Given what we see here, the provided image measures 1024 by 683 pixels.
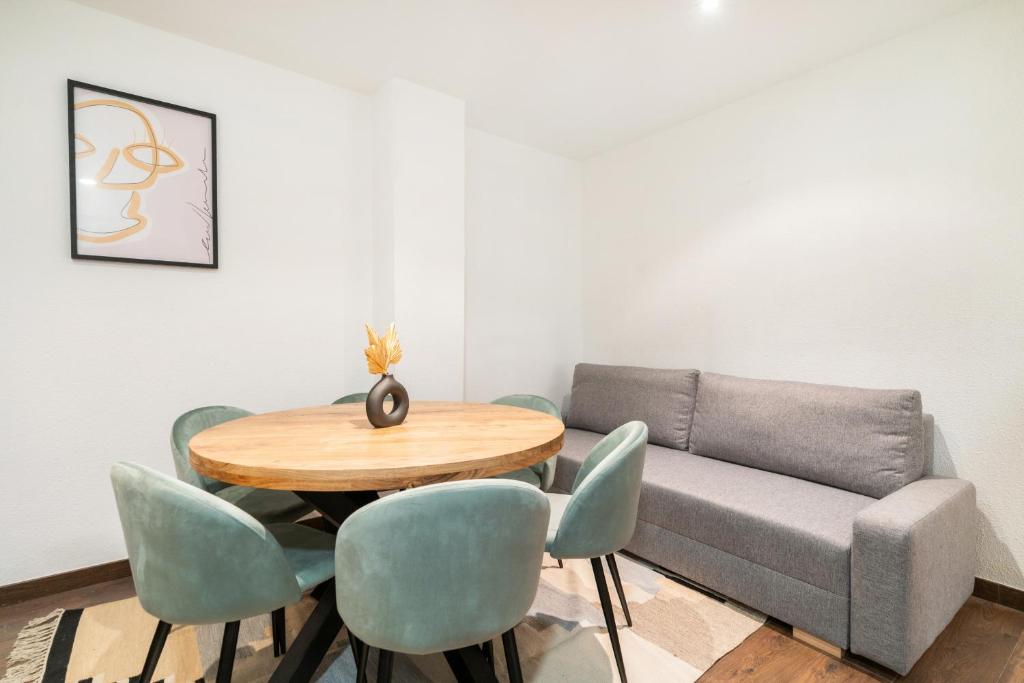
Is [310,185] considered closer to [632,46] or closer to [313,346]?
[313,346]

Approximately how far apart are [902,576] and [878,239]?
1585mm

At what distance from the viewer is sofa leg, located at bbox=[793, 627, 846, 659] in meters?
1.66

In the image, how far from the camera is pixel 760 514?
1877mm

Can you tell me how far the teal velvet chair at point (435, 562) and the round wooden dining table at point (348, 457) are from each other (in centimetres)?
20

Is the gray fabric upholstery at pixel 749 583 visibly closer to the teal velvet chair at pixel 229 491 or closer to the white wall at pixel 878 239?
the white wall at pixel 878 239

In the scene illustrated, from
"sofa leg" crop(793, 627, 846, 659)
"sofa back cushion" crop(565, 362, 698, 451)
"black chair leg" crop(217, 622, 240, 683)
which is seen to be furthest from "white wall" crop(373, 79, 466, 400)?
"sofa leg" crop(793, 627, 846, 659)

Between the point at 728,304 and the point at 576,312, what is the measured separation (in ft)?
4.16

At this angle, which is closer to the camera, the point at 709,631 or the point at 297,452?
the point at 297,452

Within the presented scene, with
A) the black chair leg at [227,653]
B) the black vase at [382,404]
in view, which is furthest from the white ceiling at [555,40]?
the black chair leg at [227,653]

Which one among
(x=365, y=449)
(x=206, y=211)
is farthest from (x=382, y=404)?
(x=206, y=211)

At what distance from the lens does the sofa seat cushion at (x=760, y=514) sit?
170cm

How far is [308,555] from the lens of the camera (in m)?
1.33

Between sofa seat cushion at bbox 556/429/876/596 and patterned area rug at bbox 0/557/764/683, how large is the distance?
29 centimetres

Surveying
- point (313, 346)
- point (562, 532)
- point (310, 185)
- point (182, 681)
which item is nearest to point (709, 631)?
point (562, 532)
